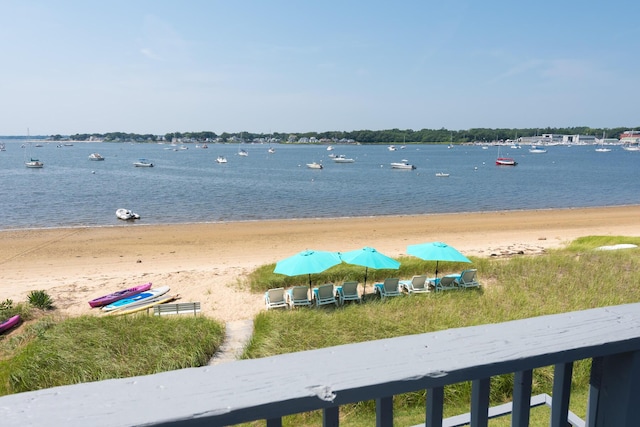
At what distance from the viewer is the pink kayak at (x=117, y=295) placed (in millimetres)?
13930

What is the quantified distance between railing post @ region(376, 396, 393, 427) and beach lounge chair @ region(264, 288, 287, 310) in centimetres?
1111

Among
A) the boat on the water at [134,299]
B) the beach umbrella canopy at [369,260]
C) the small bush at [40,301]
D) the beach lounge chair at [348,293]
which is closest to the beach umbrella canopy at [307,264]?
the beach umbrella canopy at [369,260]

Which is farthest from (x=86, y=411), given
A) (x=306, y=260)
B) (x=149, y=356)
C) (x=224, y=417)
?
(x=306, y=260)

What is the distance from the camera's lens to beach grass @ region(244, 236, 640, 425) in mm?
5418

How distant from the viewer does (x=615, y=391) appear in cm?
155

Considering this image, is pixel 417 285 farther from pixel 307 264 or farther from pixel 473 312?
pixel 473 312

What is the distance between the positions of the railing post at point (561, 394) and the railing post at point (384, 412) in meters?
0.65

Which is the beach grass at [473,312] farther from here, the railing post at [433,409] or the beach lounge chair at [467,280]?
the railing post at [433,409]

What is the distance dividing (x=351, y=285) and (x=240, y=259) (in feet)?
30.8

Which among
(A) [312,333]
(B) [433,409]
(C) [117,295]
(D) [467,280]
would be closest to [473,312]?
(A) [312,333]

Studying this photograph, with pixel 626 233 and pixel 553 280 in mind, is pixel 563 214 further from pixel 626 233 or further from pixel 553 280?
pixel 553 280

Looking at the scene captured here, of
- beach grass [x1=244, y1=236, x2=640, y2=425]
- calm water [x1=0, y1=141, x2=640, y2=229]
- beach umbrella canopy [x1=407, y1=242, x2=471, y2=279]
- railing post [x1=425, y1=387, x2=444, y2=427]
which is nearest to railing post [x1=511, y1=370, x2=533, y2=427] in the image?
railing post [x1=425, y1=387, x2=444, y2=427]

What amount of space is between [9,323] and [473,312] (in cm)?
1165

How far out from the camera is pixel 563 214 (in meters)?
35.5
